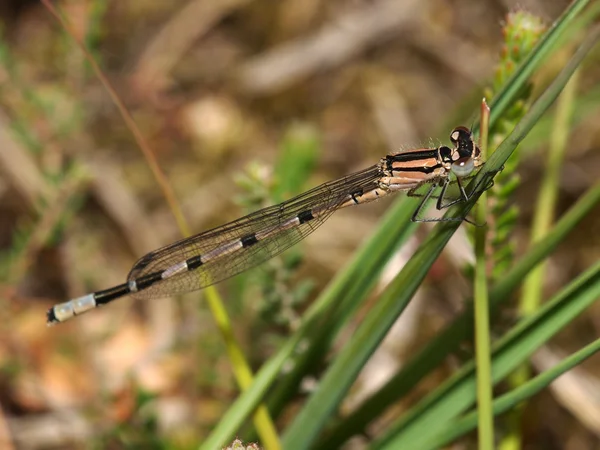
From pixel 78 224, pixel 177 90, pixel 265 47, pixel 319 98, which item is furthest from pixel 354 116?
pixel 78 224

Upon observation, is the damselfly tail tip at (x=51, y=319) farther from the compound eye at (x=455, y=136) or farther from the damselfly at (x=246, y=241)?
the compound eye at (x=455, y=136)

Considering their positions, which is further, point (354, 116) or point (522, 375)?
point (354, 116)

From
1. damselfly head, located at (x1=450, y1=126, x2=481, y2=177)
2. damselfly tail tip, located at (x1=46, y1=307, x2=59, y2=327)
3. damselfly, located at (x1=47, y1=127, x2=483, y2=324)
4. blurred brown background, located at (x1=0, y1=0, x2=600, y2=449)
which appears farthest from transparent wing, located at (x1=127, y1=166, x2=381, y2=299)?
damselfly head, located at (x1=450, y1=126, x2=481, y2=177)

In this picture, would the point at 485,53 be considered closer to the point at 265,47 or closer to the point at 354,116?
the point at 354,116

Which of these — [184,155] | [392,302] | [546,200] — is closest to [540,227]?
[546,200]

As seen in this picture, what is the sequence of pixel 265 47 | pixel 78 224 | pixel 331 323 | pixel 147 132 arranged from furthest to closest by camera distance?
pixel 265 47, pixel 147 132, pixel 78 224, pixel 331 323

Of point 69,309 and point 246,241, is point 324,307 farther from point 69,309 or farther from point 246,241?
point 69,309

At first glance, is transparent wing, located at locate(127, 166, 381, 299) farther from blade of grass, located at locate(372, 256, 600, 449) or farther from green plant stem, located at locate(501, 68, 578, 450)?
blade of grass, located at locate(372, 256, 600, 449)
